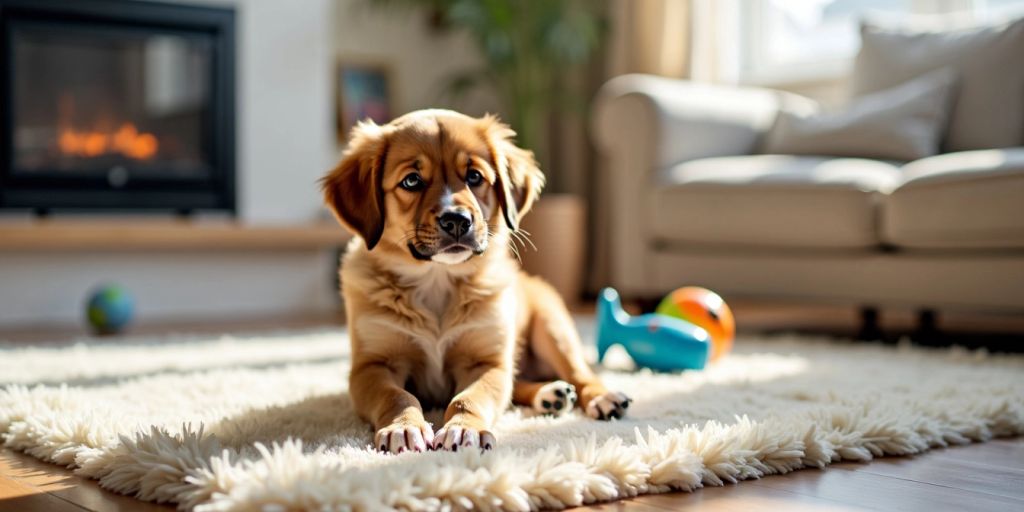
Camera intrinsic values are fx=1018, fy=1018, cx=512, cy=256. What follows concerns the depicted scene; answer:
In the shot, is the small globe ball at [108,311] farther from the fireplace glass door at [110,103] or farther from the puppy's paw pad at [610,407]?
the puppy's paw pad at [610,407]

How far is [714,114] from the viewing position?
388 centimetres

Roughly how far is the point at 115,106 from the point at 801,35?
346 cm

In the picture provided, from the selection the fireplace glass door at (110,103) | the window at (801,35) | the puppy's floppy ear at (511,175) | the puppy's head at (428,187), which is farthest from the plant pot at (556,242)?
the puppy's head at (428,187)

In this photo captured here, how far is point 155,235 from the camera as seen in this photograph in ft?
14.0

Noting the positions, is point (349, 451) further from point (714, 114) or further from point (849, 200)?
point (714, 114)

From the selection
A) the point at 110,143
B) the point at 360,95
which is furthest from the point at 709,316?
the point at 360,95

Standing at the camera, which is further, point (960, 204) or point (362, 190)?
point (960, 204)

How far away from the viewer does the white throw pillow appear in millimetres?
3541

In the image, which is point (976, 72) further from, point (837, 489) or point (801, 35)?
point (837, 489)

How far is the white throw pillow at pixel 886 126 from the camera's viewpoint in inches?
139

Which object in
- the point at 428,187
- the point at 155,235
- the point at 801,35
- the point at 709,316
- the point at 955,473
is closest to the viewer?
the point at 955,473

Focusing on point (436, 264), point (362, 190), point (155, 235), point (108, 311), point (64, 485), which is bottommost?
point (108, 311)

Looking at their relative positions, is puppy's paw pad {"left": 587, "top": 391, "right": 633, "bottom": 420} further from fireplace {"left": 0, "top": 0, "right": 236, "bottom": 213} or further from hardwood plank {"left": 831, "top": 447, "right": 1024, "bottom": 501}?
fireplace {"left": 0, "top": 0, "right": 236, "bottom": 213}

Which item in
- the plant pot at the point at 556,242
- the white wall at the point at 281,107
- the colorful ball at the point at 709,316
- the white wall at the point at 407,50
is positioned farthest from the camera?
the white wall at the point at 407,50
